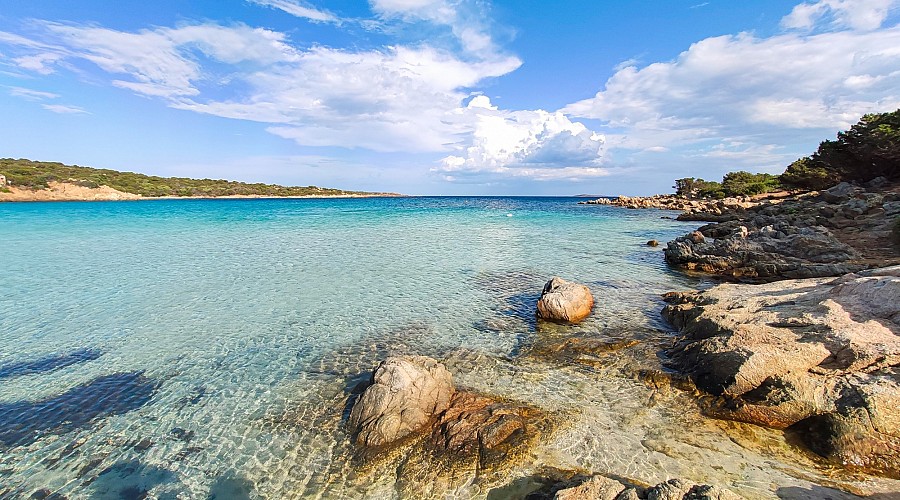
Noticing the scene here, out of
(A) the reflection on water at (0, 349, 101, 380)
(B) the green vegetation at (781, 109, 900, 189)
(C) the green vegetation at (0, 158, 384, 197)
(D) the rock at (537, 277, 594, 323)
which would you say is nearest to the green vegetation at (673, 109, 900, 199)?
(B) the green vegetation at (781, 109, 900, 189)

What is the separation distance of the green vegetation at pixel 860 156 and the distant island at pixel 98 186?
4868 inches

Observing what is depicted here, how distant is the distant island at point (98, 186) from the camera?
3066 inches

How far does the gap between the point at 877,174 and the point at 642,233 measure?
2687cm

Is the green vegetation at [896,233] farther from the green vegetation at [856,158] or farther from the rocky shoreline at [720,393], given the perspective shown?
the green vegetation at [856,158]

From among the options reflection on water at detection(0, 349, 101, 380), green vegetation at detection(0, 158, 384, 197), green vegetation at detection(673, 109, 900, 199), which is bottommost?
reflection on water at detection(0, 349, 101, 380)

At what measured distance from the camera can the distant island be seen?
77.9 metres

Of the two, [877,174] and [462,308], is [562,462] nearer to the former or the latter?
[462,308]

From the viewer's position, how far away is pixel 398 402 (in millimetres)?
6637

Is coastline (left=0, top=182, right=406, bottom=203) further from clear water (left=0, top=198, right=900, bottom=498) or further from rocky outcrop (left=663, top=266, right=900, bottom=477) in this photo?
rocky outcrop (left=663, top=266, right=900, bottom=477)

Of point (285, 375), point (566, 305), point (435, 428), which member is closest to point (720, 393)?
point (566, 305)

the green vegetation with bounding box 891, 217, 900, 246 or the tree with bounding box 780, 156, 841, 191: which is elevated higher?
the tree with bounding box 780, 156, 841, 191

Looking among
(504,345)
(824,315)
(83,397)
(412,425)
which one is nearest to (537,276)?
(504,345)

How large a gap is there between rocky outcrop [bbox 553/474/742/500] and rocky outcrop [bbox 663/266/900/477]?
10.3ft

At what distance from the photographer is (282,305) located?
13.1 metres
